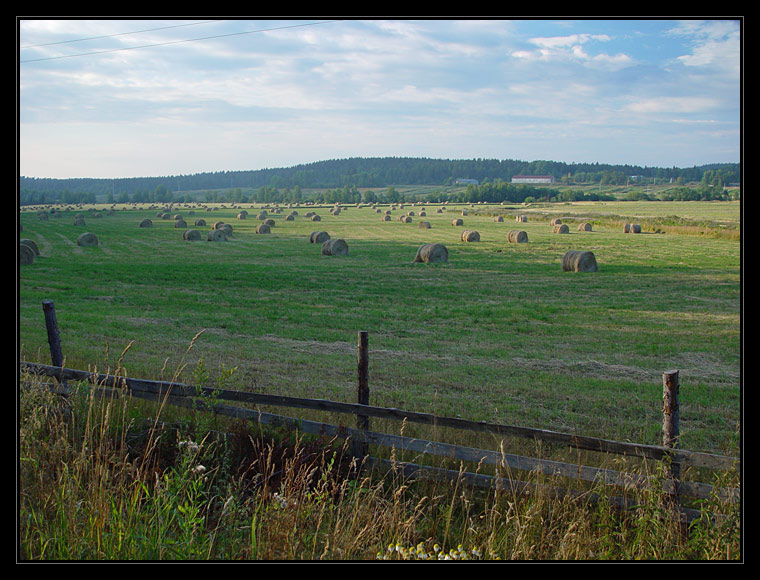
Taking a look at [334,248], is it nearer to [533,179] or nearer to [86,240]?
[86,240]

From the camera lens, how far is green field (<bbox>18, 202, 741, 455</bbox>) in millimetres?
9688

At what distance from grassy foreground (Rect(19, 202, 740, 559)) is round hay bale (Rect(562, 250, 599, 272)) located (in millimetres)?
910

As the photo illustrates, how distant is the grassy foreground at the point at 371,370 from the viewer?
4.06 meters

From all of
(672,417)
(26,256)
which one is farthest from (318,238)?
(672,417)

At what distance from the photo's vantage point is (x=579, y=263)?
83.8 ft

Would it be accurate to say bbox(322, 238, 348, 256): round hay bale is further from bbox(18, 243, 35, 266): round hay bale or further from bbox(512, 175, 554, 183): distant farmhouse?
bbox(512, 175, 554, 183): distant farmhouse

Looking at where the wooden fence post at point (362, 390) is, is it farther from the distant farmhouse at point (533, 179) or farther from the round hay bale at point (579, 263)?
the distant farmhouse at point (533, 179)

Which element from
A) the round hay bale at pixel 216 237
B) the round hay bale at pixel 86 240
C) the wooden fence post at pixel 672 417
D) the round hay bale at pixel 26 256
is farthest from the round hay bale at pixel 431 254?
the wooden fence post at pixel 672 417

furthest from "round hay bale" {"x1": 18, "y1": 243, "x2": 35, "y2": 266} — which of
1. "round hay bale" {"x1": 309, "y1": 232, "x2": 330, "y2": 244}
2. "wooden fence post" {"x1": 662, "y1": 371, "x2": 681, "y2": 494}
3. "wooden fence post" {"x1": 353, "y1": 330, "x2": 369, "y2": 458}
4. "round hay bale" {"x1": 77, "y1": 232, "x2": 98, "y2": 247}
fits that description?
"wooden fence post" {"x1": 662, "y1": 371, "x2": 681, "y2": 494}

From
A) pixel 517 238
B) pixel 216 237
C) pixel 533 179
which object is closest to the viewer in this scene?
pixel 517 238

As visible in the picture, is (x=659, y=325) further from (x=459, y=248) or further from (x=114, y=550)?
(x=459, y=248)

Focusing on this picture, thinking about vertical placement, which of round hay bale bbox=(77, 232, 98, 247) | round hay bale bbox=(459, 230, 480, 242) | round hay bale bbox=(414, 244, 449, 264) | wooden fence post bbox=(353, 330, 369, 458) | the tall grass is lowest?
the tall grass

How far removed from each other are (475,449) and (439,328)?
32.2 feet
